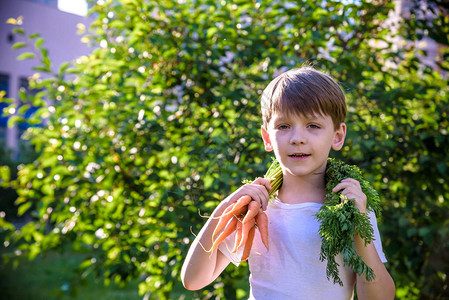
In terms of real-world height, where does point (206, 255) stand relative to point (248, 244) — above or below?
below

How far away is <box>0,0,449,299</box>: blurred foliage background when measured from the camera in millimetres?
2670

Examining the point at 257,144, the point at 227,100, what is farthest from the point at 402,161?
the point at 227,100

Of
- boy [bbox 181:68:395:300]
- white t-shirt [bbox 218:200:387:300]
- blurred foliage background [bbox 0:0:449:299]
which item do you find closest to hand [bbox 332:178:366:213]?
boy [bbox 181:68:395:300]

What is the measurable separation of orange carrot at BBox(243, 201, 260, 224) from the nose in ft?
0.73

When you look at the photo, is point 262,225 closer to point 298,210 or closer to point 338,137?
point 298,210

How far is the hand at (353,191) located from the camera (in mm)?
1344

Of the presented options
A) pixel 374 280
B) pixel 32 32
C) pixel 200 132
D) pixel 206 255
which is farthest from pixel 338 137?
pixel 32 32

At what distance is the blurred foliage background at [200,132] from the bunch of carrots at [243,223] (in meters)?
1.04

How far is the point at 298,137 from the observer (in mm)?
1426

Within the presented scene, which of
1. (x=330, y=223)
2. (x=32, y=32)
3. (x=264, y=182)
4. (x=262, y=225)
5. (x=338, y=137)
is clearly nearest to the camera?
(x=330, y=223)

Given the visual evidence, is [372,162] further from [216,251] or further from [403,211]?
[216,251]

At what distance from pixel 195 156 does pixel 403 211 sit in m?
1.27

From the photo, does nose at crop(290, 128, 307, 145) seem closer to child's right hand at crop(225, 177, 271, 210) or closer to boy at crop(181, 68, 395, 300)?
boy at crop(181, 68, 395, 300)

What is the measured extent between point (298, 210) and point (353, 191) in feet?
0.61
